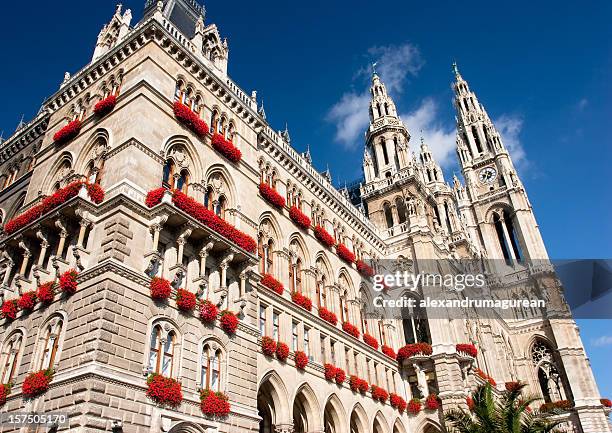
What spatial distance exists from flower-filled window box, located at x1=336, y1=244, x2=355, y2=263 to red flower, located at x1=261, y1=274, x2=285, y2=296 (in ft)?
33.7

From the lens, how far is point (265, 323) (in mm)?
28906

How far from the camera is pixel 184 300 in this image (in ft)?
71.4

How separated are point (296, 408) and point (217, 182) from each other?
49.9 ft

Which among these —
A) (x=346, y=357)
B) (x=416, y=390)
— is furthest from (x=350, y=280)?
(x=416, y=390)

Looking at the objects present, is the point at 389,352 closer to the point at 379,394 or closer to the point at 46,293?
the point at 379,394

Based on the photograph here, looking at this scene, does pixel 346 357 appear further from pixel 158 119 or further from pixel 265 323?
pixel 158 119

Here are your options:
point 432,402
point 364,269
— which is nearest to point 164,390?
point 364,269

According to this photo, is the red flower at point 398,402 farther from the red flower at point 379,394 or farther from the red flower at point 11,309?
the red flower at point 11,309

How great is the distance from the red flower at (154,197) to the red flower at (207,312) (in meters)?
5.19

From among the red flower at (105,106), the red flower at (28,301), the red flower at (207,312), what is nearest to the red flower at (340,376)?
the red flower at (207,312)

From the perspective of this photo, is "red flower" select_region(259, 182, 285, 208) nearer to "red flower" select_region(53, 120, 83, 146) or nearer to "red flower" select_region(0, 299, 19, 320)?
"red flower" select_region(53, 120, 83, 146)

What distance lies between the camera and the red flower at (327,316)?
34406 millimetres

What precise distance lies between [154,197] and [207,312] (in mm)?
5880

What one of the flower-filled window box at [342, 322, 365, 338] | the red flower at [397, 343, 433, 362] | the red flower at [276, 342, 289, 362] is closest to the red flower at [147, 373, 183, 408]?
the red flower at [276, 342, 289, 362]
